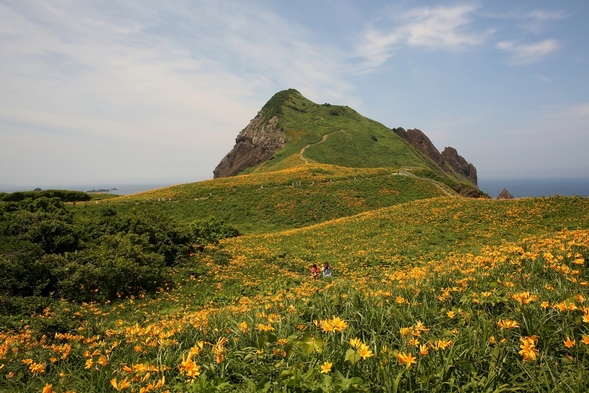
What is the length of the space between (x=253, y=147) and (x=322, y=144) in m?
25.1

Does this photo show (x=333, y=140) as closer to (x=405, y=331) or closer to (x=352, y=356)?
(x=405, y=331)

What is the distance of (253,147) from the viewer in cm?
9869

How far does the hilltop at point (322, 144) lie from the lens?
7575cm

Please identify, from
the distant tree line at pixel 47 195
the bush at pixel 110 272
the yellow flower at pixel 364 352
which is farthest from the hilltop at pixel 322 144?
the yellow flower at pixel 364 352

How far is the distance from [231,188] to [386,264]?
103 ft

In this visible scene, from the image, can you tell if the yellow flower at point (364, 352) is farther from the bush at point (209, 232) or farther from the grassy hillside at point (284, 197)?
the grassy hillside at point (284, 197)

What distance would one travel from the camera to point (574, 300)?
12.6ft

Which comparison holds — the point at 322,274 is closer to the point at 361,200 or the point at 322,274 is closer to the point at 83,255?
the point at 83,255

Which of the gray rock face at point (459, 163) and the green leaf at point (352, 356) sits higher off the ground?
the gray rock face at point (459, 163)

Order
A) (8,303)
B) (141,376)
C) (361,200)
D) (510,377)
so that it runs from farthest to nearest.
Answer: (361,200)
(8,303)
(141,376)
(510,377)

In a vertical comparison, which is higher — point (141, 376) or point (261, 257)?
point (141, 376)

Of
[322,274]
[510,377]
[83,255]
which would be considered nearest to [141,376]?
[510,377]

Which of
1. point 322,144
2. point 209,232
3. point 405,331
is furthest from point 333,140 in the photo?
point 405,331

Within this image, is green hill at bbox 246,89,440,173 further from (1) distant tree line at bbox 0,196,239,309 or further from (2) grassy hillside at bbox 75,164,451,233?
(1) distant tree line at bbox 0,196,239,309
